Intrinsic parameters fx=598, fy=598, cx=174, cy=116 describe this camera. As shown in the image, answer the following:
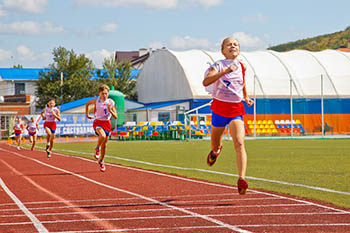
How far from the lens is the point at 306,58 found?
211ft

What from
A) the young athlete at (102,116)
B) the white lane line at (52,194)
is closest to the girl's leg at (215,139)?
the white lane line at (52,194)

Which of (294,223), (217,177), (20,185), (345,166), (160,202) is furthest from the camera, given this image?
(345,166)

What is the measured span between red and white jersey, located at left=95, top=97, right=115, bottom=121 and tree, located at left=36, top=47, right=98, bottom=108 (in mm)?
55707

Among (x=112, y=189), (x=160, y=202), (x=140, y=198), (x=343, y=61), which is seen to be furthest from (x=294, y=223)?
(x=343, y=61)

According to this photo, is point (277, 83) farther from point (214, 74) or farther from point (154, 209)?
point (154, 209)

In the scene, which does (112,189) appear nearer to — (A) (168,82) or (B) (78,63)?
(A) (168,82)

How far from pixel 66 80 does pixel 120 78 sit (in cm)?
774

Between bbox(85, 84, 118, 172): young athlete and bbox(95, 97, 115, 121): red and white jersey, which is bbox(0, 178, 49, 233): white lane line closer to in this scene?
bbox(85, 84, 118, 172): young athlete

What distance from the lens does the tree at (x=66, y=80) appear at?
234 feet

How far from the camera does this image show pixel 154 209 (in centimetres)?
816

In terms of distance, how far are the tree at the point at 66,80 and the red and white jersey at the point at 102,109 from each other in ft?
183

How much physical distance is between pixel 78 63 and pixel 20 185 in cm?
6356

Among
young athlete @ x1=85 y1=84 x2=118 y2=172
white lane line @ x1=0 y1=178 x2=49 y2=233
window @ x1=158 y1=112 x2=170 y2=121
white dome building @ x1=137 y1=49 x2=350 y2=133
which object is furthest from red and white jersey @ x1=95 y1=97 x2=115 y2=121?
window @ x1=158 y1=112 x2=170 y2=121

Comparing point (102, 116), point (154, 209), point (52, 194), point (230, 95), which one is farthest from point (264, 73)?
point (154, 209)
